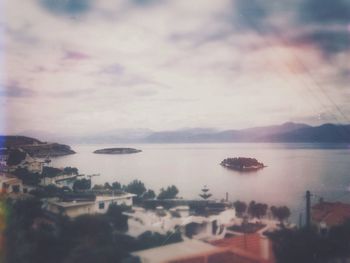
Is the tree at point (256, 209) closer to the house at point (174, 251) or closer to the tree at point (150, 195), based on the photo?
the house at point (174, 251)

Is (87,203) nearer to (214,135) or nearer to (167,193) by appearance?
(167,193)

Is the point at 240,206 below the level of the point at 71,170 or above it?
below

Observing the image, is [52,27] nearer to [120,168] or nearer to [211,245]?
[120,168]

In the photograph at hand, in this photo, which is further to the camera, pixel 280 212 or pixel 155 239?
pixel 280 212

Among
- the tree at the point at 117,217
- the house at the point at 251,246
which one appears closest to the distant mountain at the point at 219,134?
the tree at the point at 117,217

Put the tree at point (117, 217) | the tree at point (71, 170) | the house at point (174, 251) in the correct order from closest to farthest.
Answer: the house at point (174, 251), the tree at point (117, 217), the tree at point (71, 170)

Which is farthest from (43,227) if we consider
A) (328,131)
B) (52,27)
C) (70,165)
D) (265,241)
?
(328,131)

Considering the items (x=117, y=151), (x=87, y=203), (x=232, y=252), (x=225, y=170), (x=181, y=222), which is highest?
(x=117, y=151)

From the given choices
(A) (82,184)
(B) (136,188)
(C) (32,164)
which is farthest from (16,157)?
(B) (136,188)
